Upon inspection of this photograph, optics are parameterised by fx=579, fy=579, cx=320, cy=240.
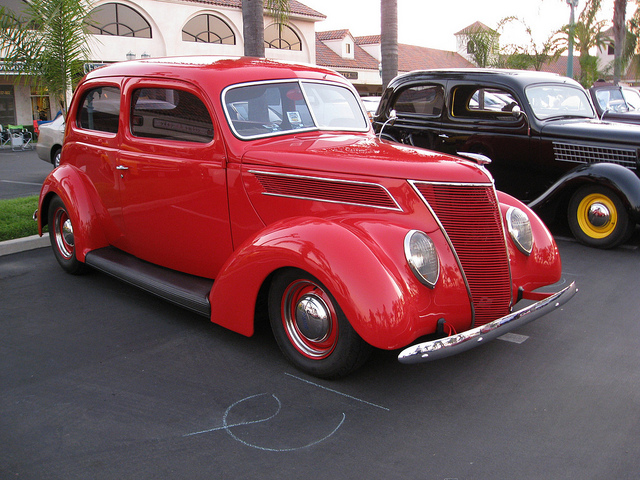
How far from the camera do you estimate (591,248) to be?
6.32 meters

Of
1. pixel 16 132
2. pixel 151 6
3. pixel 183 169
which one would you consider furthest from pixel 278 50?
pixel 183 169

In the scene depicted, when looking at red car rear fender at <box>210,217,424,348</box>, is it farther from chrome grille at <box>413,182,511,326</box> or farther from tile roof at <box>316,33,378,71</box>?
tile roof at <box>316,33,378,71</box>

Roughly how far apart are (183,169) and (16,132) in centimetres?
2153

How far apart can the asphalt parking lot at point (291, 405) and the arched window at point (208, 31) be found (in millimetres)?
23817

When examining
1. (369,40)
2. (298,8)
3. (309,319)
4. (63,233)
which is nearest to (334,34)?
(369,40)

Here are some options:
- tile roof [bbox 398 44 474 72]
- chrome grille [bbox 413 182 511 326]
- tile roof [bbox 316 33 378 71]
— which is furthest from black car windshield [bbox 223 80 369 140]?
tile roof [bbox 398 44 474 72]

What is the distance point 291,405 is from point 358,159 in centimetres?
145

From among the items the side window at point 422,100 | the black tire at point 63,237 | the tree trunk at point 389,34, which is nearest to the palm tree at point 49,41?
the black tire at point 63,237

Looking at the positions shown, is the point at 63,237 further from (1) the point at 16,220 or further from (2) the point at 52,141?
(2) the point at 52,141

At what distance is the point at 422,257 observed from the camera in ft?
10.2

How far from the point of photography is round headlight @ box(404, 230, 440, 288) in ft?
10.1

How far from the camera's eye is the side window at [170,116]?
4062 millimetres

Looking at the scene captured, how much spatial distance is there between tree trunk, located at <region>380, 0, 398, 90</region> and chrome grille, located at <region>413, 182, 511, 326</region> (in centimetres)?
735

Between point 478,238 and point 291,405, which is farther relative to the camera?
point 478,238
